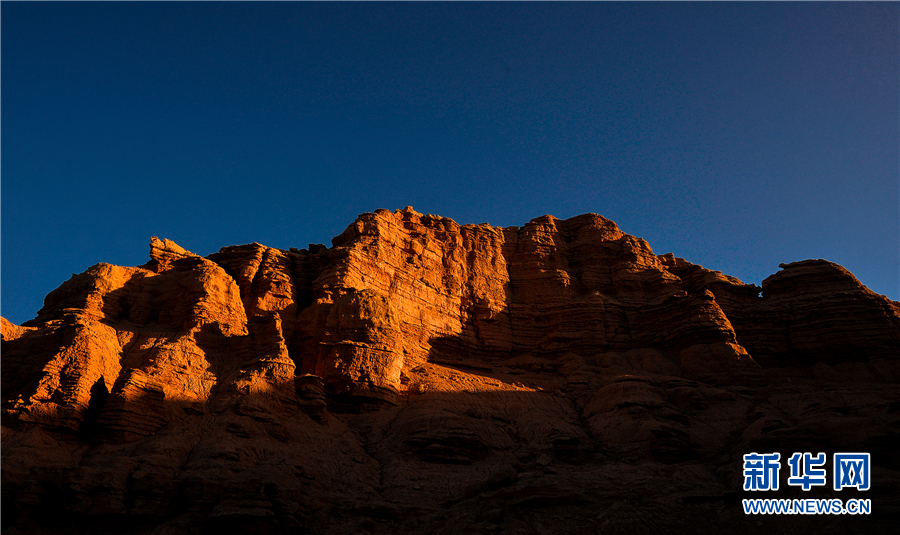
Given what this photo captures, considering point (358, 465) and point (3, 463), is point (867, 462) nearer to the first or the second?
point (358, 465)

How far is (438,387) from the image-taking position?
3516 cm

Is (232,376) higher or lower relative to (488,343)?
lower

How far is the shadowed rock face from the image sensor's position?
20.9 m

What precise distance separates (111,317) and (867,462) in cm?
3630

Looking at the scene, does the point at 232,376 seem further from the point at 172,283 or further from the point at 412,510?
the point at 412,510

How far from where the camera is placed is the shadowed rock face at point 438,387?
68.4 feet

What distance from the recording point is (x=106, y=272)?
3316cm

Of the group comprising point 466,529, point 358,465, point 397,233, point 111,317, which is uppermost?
point 397,233

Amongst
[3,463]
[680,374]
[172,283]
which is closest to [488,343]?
[680,374]

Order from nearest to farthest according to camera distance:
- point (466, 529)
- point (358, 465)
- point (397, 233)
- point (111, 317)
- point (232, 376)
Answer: point (466, 529) → point (358, 465) → point (232, 376) → point (111, 317) → point (397, 233)

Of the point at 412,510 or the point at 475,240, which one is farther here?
the point at 475,240

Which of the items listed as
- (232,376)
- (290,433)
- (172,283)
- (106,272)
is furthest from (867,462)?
(106,272)

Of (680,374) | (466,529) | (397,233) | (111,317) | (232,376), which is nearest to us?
(466,529)

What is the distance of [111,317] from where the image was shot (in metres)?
31.9
